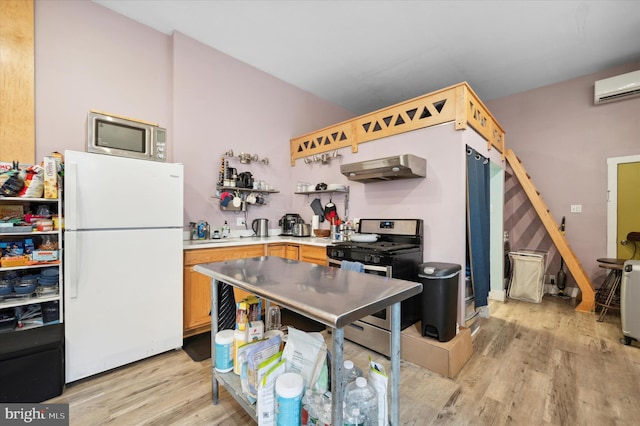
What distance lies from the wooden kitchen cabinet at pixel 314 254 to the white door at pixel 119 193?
1434 mm

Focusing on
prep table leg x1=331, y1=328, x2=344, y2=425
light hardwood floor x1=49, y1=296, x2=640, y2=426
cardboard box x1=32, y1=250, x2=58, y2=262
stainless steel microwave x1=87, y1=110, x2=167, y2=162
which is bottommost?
light hardwood floor x1=49, y1=296, x2=640, y2=426

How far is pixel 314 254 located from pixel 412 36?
269 centimetres

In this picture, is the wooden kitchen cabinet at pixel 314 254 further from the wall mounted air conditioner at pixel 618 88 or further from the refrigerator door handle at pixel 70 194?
the wall mounted air conditioner at pixel 618 88

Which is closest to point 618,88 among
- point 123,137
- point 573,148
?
point 573,148

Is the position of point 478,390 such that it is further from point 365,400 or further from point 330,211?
point 330,211

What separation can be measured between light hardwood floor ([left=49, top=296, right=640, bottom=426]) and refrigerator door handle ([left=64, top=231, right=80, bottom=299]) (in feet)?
2.25

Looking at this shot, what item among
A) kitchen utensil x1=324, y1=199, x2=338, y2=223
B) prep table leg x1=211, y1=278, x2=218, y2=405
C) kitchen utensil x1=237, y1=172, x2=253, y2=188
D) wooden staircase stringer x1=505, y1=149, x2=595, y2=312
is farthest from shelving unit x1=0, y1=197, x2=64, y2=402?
wooden staircase stringer x1=505, y1=149, x2=595, y2=312

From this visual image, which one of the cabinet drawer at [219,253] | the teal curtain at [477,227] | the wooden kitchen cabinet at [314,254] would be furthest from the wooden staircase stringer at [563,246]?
the cabinet drawer at [219,253]

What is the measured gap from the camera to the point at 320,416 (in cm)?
110

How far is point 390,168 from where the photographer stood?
2.58 metres

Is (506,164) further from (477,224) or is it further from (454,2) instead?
(454,2)

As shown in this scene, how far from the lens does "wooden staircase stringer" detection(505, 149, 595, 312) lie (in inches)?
135

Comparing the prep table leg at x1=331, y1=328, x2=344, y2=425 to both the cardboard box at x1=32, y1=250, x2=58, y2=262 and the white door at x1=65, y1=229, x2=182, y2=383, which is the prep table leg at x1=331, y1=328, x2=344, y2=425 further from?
the cardboard box at x1=32, y1=250, x2=58, y2=262

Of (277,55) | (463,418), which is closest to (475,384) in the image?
(463,418)
